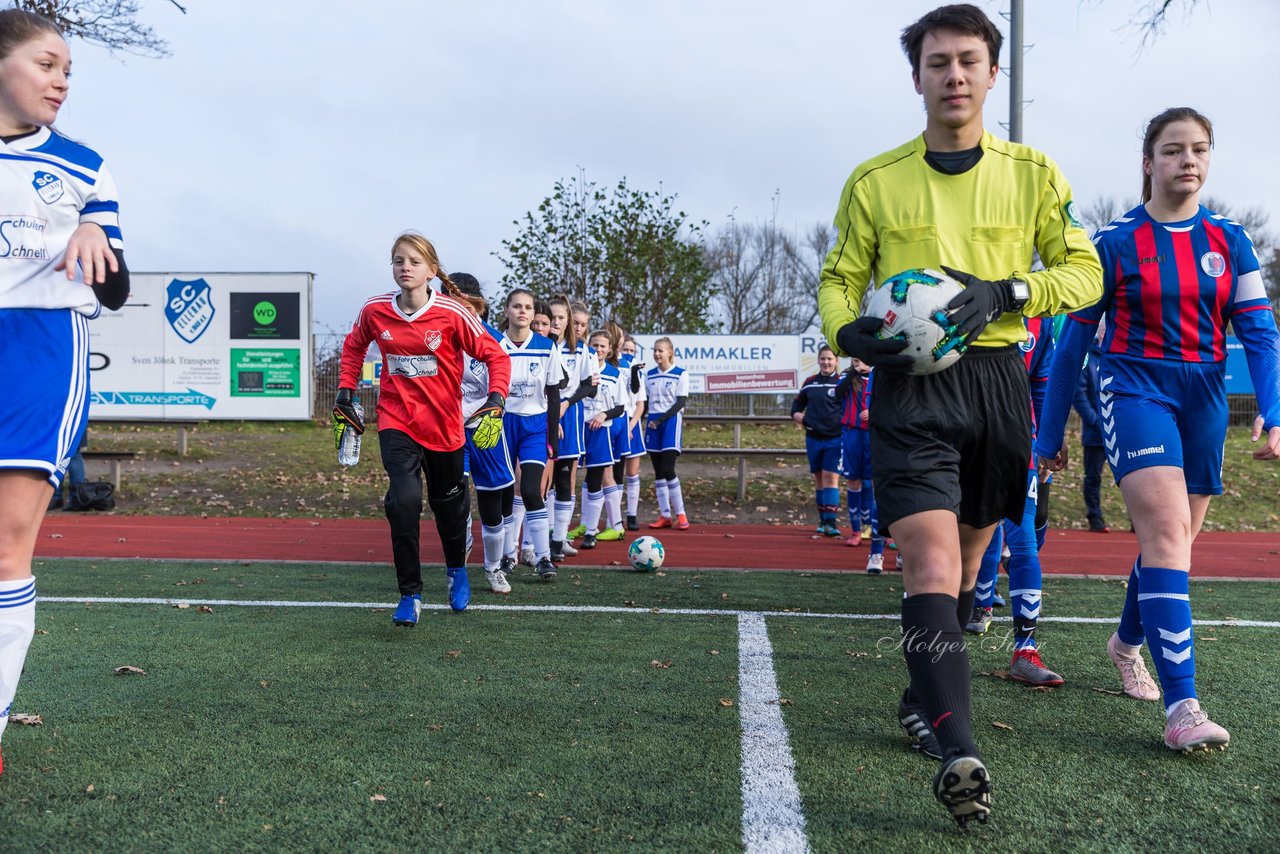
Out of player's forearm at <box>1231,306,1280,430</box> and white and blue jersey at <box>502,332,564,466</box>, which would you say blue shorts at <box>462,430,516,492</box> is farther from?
player's forearm at <box>1231,306,1280,430</box>

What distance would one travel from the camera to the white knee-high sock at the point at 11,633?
309 centimetres

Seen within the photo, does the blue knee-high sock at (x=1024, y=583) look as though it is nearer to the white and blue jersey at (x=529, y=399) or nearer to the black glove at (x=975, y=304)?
the black glove at (x=975, y=304)

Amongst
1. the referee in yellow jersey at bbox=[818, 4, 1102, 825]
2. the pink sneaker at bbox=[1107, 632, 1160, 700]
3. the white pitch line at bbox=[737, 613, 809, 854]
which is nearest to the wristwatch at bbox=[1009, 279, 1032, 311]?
the referee in yellow jersey at bbox=[818, 4, 1102, 825]

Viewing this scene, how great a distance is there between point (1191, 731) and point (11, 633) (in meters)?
3.75

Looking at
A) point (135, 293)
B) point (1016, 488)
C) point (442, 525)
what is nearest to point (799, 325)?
point (135, 293)

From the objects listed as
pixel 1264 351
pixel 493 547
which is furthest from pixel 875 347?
pixel 493 547

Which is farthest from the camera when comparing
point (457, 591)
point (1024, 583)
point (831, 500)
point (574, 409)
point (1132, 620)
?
point (831, 500)

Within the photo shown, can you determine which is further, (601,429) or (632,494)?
(632,494)

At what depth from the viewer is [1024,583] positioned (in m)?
5.08

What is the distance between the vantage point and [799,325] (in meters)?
42.1

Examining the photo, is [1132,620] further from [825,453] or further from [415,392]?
[825,453]

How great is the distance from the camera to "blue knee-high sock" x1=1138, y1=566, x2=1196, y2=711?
12.1 ft

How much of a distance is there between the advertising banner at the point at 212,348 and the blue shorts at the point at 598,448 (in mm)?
10076

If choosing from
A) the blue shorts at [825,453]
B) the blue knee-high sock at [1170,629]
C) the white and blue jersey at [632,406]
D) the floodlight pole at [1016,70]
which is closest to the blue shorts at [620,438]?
the white and blue jersey at [632,406]
